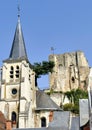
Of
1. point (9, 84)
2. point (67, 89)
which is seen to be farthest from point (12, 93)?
point (67, 89)

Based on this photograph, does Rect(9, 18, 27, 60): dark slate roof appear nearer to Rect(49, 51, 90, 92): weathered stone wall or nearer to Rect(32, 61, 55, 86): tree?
Rect(32, 61, 55, 86): tree

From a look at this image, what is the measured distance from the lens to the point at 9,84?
5653 centimetres

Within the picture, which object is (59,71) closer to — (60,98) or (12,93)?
(60,98)

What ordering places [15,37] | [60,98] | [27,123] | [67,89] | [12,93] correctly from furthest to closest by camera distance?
[67,89], [60,98], [15,37], [12,93], [27,123]

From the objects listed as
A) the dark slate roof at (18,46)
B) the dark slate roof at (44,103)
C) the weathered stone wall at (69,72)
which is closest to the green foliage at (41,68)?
the weathered stone wall at (69,72)

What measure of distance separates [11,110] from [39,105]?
501cm

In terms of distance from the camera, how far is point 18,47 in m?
60.0

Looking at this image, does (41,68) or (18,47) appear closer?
(18,47)

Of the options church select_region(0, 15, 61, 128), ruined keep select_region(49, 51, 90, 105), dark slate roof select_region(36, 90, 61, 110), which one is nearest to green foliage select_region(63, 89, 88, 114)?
ruined keep select_region(49, 51, 90, 105)

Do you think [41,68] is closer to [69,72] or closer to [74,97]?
[74,97]

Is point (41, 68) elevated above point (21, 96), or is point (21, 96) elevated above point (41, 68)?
point (41, 68)

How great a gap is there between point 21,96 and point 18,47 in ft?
28.5

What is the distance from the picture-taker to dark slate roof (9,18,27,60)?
59188mm

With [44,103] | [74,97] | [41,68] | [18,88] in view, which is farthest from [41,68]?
[18,88]
